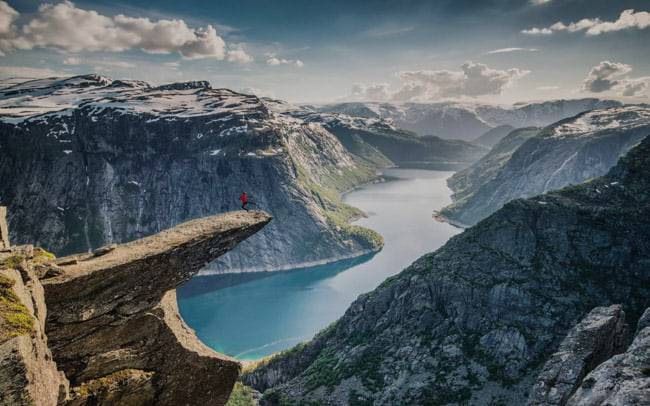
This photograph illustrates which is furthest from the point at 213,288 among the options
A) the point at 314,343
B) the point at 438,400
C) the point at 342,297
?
the point at 438,400

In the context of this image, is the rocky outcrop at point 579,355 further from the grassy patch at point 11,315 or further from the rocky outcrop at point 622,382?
the grassy patch at point 11,315

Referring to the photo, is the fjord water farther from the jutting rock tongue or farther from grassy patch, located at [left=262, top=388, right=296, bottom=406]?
the jutting rock tongue

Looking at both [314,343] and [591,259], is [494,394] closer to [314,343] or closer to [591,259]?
[591,259]

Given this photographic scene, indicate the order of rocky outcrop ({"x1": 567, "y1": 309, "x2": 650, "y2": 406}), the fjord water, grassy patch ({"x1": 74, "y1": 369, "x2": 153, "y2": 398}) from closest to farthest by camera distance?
grassy patch ({"x1": 74, "y1": 369, "x2": 153, "y2": 398})
rocky outcrop ({"x1": 567, "y1": 309, "x2": 650, "y2": 406})
the fjord water

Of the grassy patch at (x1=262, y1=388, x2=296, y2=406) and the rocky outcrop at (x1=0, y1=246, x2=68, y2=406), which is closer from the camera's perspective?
the rocky outcrop at (x1=0, y1=246, x2=68, y2=406)

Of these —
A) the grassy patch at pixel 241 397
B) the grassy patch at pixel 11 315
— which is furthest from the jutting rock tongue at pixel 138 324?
the grassy patch at pixel 241 397

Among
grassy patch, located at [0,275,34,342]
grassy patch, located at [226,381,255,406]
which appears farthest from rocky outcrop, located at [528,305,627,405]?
grassy patch, located at [226,381,255,406]
